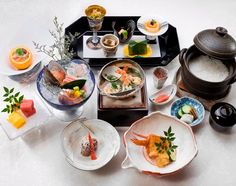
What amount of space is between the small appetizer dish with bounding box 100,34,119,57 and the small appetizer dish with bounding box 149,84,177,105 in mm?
287

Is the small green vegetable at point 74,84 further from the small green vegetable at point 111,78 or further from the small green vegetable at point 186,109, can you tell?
the small green vegetable at point 186,109

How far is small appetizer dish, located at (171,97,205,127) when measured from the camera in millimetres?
1415

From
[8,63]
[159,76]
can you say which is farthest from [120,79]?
[8,63]

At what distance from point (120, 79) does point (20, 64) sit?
448 millimetres

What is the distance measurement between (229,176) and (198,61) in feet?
1.64

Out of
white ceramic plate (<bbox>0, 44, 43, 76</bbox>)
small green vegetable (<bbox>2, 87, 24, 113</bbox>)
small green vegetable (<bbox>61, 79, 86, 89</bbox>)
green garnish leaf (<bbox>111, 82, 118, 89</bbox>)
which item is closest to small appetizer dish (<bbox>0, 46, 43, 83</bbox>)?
white ceramic plate (<bbox>0, 44, 43, 76</bbox>)

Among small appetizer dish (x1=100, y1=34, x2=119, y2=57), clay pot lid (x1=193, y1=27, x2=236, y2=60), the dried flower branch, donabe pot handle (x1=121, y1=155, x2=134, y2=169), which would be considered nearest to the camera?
donabe pot handle (x1=121, y1=155, x2=134, y2=169)

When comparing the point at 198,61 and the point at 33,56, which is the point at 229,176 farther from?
the point at 33,56

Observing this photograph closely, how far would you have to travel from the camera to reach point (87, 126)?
1.38m

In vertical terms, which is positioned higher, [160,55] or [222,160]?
[160,55]

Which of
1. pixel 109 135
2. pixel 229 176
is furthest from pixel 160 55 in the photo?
pixel 229 176

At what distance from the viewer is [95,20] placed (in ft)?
5.26

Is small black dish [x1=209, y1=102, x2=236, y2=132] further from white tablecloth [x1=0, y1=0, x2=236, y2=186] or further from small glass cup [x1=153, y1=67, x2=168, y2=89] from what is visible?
small glass cup [x1=153, y1=67, x2=168, y2=89]

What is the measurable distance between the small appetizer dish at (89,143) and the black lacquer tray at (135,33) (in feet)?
1.10
